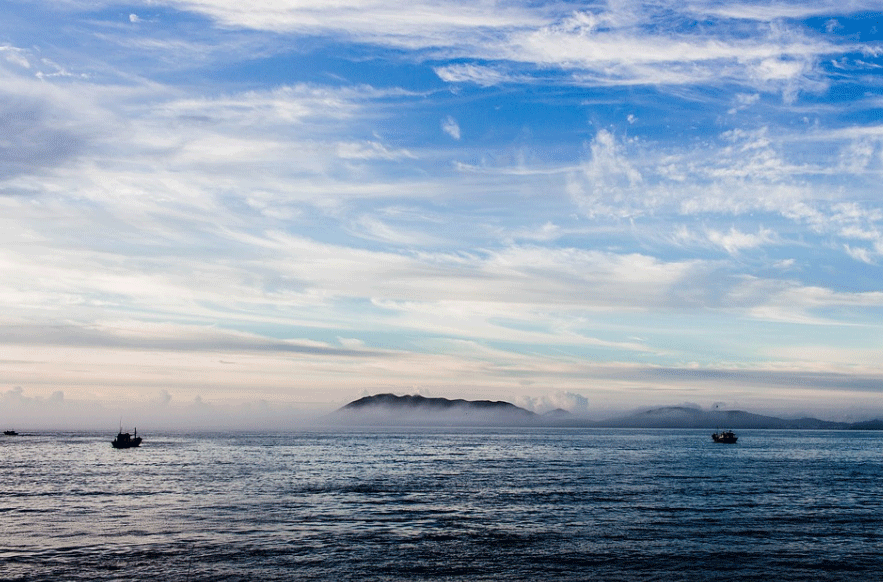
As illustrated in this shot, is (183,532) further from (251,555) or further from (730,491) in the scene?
(730,491)

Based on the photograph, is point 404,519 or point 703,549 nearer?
point 703,549

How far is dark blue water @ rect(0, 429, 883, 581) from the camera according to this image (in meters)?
39.5

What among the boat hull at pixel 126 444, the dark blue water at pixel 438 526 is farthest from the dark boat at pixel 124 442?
the dark blue water at pixel 438 526

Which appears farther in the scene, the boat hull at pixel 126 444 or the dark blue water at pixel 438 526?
the boat hull at pixel 126 444

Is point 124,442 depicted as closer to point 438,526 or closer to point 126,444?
point 126,444

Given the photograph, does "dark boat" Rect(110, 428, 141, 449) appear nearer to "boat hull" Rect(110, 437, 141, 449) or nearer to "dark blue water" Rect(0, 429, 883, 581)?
"boat hull" Rect(110, 437, 141, 449)

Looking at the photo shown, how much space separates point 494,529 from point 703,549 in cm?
1436

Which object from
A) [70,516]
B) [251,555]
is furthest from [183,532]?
[70,516]

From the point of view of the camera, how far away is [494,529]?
50969mm

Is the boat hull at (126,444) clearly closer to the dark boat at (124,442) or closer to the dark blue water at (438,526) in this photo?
the dark boat at (124,442)

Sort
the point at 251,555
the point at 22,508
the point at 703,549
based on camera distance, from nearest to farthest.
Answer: the point at 251,555, the point at 703,549, the point at 22,508

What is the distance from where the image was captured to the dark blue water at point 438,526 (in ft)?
130

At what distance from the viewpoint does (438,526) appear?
52.1 meters

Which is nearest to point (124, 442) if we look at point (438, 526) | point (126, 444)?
point (126, 444)
